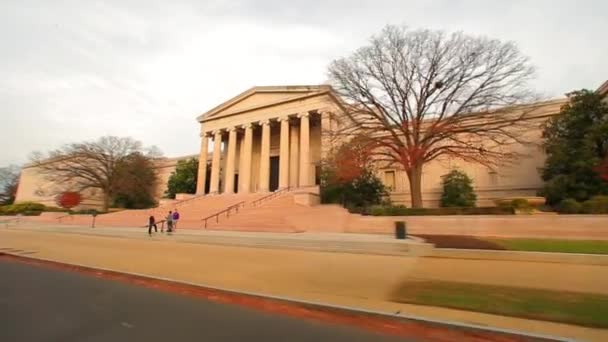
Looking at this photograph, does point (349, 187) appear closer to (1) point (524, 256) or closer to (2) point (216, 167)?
(1) point (524, 256)

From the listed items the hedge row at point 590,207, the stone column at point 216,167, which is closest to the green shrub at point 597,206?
the hedge row at point 590,207

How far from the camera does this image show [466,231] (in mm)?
18141

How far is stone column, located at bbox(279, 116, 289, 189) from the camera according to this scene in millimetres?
34031

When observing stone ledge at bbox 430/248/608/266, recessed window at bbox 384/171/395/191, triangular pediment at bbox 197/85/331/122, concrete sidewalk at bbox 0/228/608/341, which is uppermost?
triangular pediment at bbox 197/85/331/122

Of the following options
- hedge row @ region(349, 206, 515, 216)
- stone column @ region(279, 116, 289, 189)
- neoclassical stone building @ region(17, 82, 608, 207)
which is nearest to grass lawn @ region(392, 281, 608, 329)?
hedge row @ region(349, 206, 515, 216)

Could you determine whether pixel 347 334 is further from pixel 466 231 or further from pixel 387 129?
pixel 387 129

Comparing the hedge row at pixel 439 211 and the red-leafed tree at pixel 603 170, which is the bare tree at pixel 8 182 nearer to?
the hedge row at pixel 439 211

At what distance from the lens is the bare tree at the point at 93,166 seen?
44344 millimetres

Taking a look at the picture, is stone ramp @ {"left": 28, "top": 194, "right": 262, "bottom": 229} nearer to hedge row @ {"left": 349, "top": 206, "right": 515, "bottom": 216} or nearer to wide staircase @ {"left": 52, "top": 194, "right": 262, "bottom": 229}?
wide staircase @ {"left": 52, "top": 194, "right": 262, "bottom": 229}

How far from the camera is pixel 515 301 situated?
17.6 feet

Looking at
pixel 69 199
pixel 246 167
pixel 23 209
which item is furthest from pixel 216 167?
pixel 23 209

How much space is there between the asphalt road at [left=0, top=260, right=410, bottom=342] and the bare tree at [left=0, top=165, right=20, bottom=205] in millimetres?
93470

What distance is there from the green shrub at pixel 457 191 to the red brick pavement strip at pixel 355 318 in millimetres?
27292

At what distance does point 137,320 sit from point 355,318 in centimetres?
322
